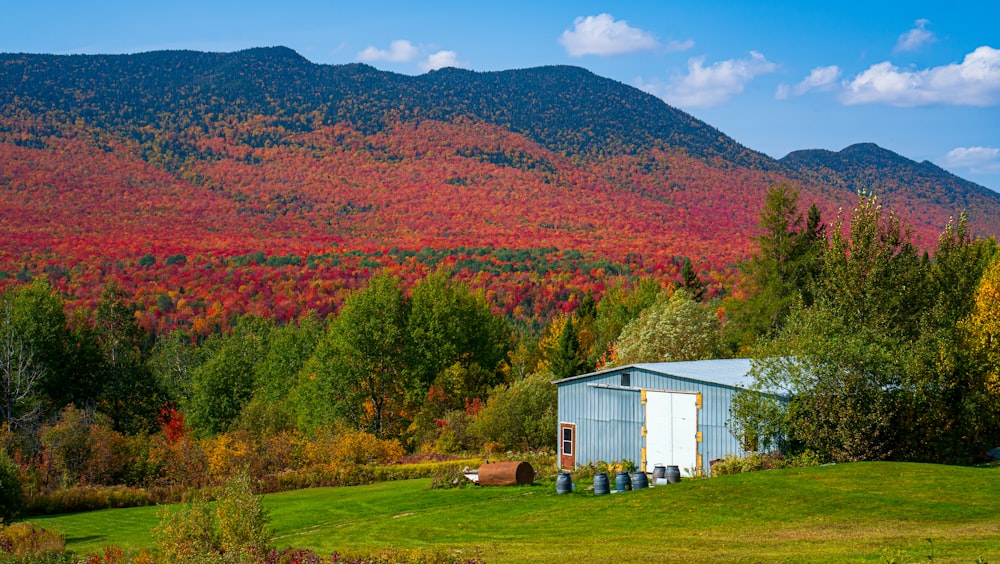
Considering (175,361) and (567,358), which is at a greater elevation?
(567,358)

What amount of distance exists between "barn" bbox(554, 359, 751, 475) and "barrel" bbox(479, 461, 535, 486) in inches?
155

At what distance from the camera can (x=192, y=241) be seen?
494 feet

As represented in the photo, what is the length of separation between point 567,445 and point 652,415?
4.33 metres

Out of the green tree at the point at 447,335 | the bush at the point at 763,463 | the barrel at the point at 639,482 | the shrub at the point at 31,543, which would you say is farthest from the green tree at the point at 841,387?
the green tree at the point at 447,335

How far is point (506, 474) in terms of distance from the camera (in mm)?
30250

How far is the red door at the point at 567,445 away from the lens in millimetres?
34500

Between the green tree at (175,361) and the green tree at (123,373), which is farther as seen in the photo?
the green tree at (175,361)

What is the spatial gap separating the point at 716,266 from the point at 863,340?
98.4 meters

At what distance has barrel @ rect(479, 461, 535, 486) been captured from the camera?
3022 centimetres

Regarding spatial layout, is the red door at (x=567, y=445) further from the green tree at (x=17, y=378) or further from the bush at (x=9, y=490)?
the green tree at (x=17, y=378)

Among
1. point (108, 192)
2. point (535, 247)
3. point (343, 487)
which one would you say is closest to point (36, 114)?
point (108, 192)

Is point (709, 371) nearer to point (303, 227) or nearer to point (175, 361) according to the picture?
point (175, 361)

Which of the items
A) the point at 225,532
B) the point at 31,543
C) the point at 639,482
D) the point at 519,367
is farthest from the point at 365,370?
the point at 225,532

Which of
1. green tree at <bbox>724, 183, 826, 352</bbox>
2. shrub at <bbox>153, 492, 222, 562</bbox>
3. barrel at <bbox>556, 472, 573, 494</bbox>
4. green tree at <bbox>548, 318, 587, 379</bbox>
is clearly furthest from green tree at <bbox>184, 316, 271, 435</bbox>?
shrub at <bbox>153, 492, 222, 562</bbox>
